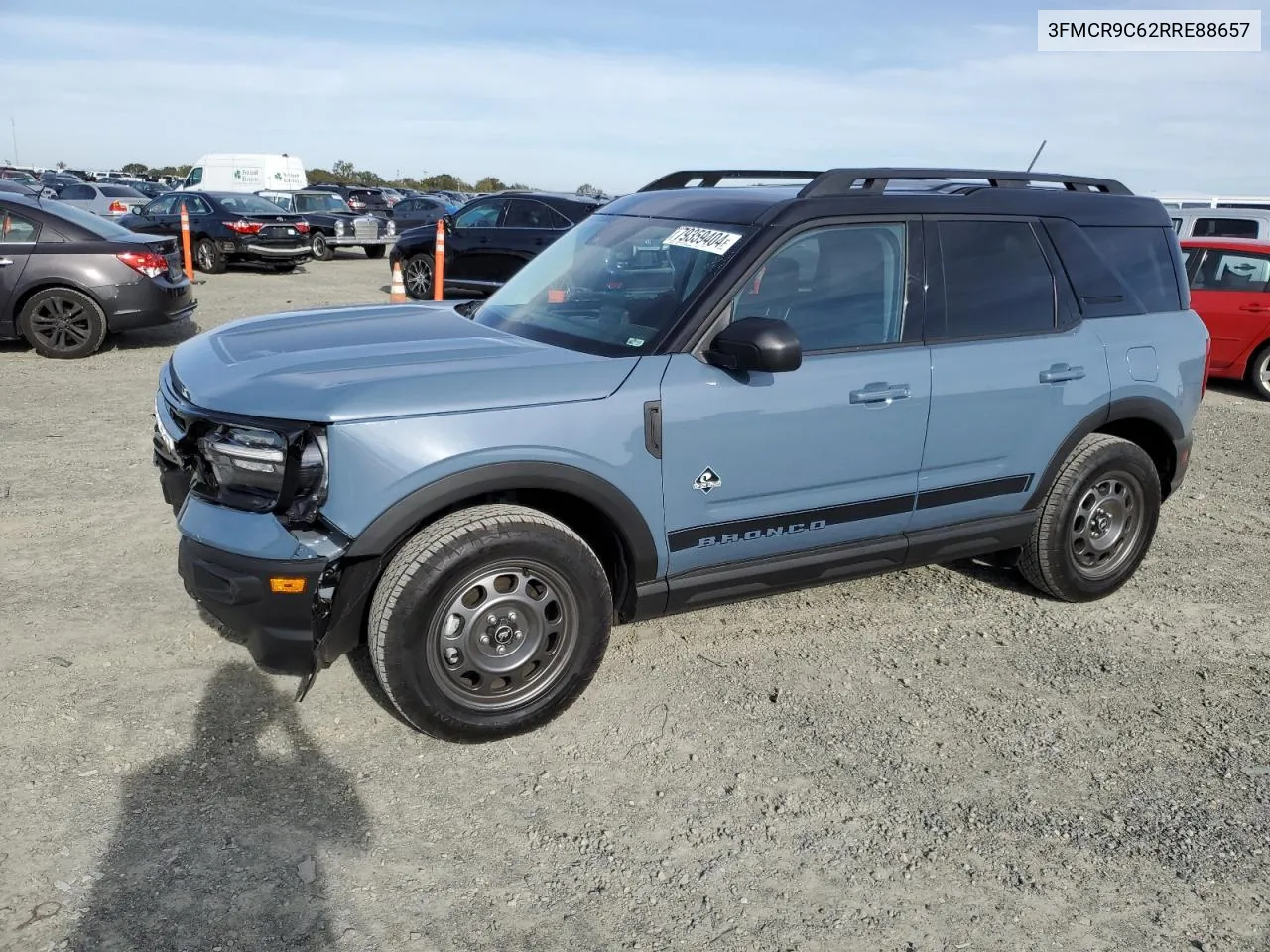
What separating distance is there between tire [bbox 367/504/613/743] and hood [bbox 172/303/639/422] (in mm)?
406

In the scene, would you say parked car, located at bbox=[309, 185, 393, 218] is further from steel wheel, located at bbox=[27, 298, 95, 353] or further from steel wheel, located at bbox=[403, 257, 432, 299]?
steel wheel, located at bbox=[27, 298, 95, 353]

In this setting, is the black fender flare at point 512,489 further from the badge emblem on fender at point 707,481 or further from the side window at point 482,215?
the side window at point 482,215

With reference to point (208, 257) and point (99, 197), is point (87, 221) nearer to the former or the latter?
point (208, 257)

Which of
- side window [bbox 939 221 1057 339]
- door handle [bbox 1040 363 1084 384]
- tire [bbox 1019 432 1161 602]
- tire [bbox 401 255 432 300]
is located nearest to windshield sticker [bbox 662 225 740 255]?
side window [bbox 939 221 1057 339]

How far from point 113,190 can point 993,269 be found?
28.9 metres

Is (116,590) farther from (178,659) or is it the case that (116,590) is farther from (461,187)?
(461,187)

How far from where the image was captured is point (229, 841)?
3.00 metres

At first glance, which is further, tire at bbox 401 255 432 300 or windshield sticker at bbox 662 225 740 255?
tire at bbox 401 255 432 300

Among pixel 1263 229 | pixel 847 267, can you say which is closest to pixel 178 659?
pixel 847 267

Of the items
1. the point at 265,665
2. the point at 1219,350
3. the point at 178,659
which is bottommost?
the point at 178,659

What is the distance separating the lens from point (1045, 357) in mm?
4422

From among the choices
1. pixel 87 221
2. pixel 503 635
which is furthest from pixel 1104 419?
pixel 87 221

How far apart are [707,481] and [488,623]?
904 millimetres

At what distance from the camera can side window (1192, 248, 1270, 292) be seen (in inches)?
408
